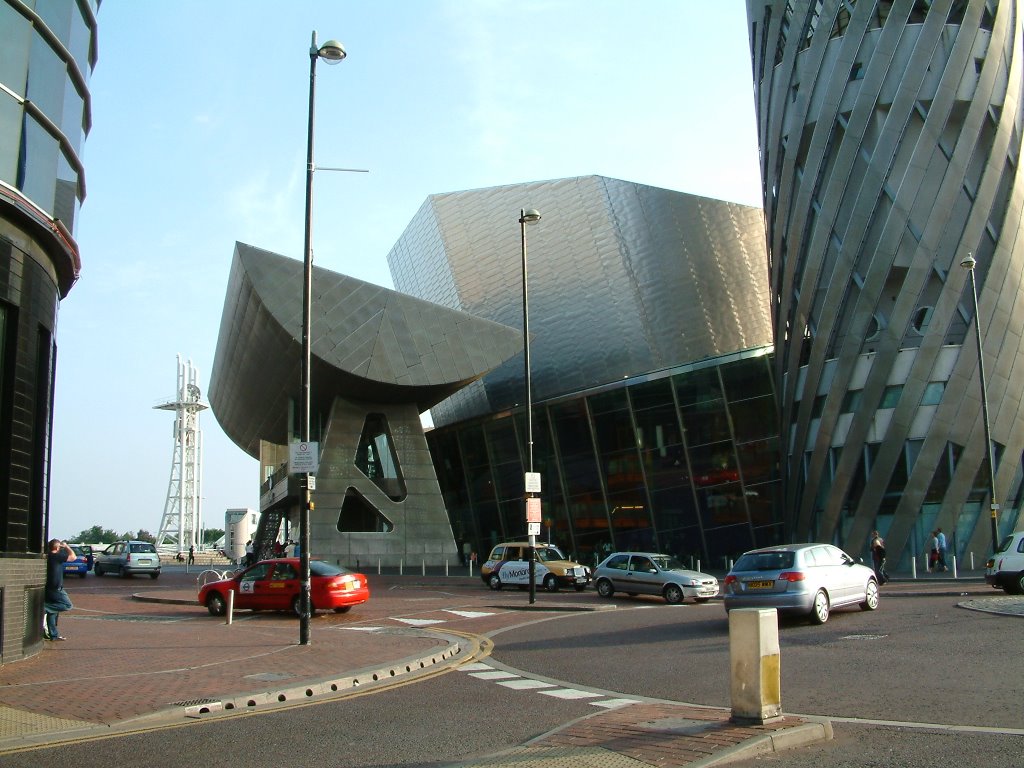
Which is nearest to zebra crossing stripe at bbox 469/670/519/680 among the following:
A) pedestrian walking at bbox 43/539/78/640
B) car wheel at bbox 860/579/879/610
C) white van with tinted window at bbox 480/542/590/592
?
pedestrian walking at bbox 43/539/78/640

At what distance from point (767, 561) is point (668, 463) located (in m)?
27.3

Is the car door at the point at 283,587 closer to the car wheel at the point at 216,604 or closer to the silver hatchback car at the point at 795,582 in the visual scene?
the car wheel at the point at 216,604

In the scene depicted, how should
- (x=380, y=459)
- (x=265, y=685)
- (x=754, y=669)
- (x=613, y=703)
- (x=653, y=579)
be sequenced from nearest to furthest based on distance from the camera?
(x=754, y=669)
(x=613, y=703)
(x=265, y=685)
(x=653, y=579)
(x=380, y=459)

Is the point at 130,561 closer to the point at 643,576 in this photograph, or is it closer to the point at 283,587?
the point at 283,587

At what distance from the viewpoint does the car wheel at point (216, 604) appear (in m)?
23.5

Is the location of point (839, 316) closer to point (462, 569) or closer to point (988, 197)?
point (988, 197)

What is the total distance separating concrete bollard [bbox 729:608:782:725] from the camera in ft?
25.1

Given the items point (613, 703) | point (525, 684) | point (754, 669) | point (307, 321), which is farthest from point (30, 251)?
point (754, 669)

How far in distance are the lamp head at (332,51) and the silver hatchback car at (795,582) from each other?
1153 cm

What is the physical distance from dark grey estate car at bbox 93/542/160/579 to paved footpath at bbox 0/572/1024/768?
2562 cm

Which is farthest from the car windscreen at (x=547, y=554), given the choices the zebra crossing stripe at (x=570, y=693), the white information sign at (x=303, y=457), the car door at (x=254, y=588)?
the zebra crossing stripe at (x=570, y=693)

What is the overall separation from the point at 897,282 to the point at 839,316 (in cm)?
254

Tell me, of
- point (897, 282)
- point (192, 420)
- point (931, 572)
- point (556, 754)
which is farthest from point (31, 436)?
point (192, 420)

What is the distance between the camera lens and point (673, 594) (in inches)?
976
